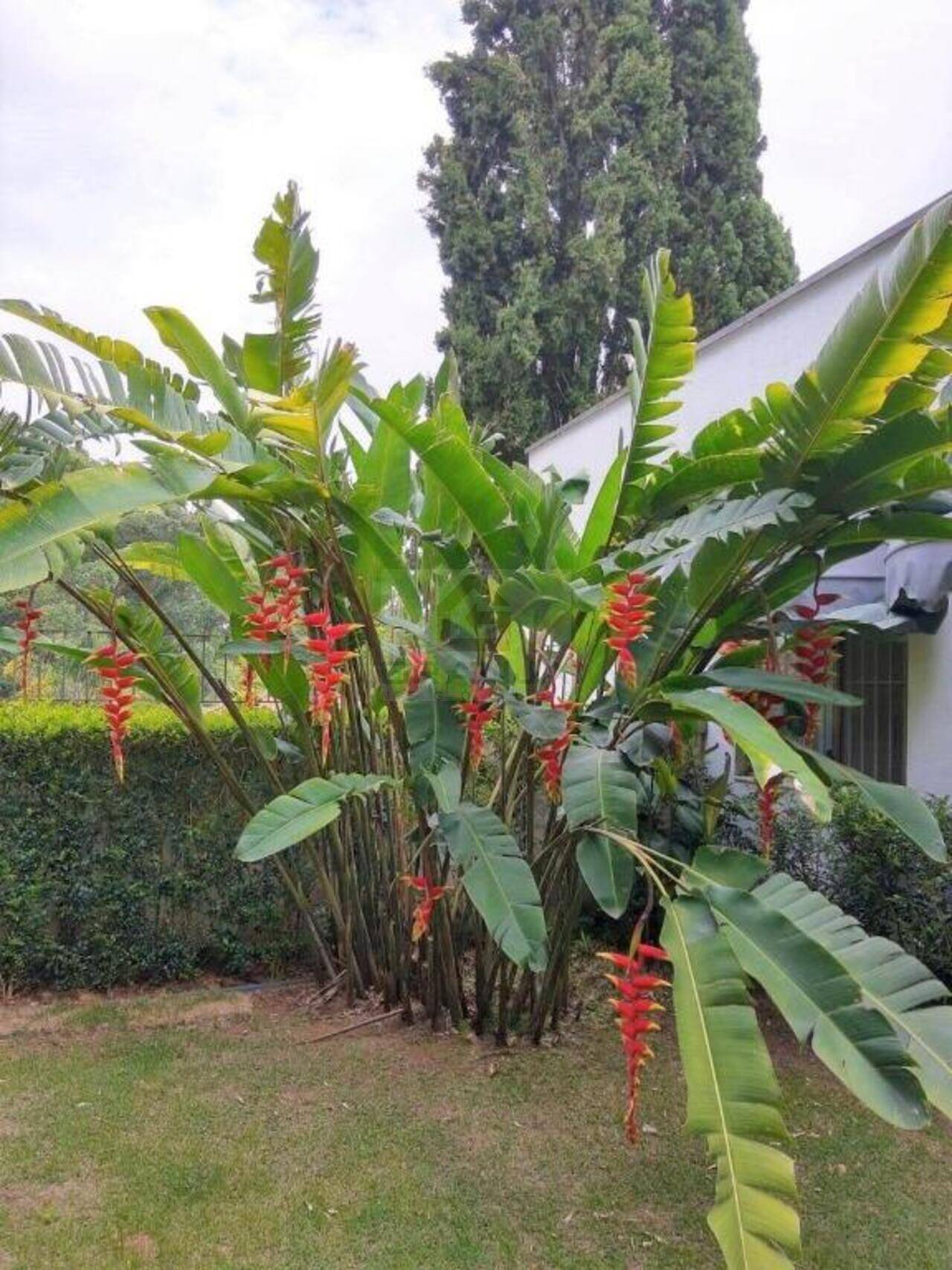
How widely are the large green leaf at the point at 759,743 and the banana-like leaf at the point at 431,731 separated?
35.7 inches

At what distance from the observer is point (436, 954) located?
12.7ft

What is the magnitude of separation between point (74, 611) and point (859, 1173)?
1369 cm

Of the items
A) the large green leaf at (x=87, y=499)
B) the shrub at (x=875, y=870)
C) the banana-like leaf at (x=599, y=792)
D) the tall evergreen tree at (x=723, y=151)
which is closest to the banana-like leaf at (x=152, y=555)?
the large green leaf at (x=87, y=499)

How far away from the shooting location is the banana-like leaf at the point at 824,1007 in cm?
188

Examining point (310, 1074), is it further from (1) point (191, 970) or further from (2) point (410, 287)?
(2) point (410, 287)

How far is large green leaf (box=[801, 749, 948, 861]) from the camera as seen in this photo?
257cm

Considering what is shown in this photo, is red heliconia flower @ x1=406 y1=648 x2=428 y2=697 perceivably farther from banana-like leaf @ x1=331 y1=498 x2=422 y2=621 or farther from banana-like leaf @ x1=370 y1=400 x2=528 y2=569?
banana-like leaf @ x1=370 y1=400 x2=528 y2=569

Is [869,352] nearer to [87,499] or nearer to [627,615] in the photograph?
[627,615]

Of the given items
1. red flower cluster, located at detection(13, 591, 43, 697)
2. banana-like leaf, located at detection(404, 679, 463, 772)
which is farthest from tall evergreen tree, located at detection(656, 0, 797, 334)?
red flower cluster, located at detection(13, 591, 43, 697)

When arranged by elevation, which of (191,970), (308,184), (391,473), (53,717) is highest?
(308,184)

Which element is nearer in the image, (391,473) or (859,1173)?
(859,1173)

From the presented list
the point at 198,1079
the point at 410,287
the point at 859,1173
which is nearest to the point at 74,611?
the point at 410,287

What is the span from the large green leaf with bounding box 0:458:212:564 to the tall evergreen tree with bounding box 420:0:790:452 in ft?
42.4

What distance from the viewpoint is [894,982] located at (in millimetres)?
2154
